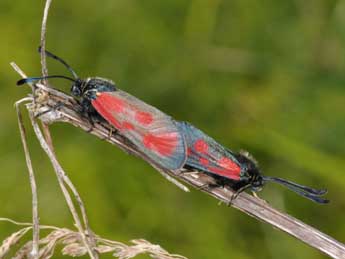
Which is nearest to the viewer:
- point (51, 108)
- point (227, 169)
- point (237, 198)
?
point (51, 108)

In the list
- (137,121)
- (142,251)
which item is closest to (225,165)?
(137,121)

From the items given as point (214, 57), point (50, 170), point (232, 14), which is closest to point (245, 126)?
point (214, 57)

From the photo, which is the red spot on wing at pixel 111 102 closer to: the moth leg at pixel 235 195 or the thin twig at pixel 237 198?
the thin twig at pixel 237 198

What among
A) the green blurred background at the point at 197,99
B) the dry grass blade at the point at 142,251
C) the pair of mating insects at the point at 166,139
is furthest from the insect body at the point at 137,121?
the green blurred background at the point at 197,99

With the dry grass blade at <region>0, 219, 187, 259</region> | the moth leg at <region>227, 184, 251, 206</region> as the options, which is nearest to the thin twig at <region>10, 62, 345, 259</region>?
the moth leg at <region>227, 184, 251, 206</region>

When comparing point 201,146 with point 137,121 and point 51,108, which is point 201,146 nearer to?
point 137,121

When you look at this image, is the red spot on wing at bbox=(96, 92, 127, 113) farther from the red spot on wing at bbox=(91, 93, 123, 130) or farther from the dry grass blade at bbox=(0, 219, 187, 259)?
the dry grass blade at bbox=(0, 219, 187, 259)

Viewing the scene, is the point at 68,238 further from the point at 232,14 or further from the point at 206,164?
the point at 232,14
